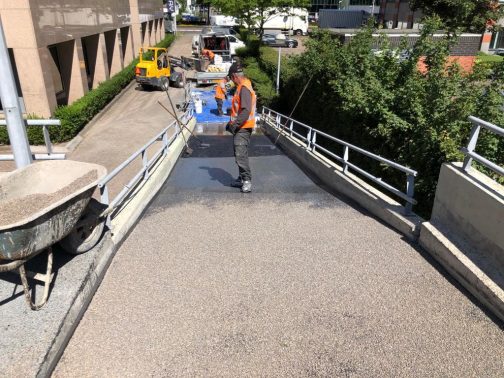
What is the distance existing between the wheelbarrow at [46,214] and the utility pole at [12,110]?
53 cm

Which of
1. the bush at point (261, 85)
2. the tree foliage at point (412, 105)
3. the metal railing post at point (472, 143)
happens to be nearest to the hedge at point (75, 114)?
the bush at point (261, 85)

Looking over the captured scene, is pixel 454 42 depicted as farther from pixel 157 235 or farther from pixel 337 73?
pixel 157 235

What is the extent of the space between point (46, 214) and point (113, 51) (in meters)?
25.1

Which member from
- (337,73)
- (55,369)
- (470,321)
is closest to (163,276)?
(55,369)

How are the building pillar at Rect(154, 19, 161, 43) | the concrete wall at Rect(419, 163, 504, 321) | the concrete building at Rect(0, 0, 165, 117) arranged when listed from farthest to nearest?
the building pillar at Rect(154, 19, 161, 43) < the concrete building at Rect(0, 0, 165, 117) < the concrete wall at Rect(419, 163, 504, 321)

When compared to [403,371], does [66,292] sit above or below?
above

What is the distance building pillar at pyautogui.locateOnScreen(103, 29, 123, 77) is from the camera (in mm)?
25516

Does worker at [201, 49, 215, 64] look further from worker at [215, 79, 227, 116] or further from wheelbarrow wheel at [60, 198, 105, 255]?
wheelbarrow wheel at [60, 198, 105, 255]

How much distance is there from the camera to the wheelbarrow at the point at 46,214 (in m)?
3.20

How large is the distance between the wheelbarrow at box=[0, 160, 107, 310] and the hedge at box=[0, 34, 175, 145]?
1132cm

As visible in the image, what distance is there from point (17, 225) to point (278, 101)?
66.5ft

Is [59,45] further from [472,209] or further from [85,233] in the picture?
[472,209]

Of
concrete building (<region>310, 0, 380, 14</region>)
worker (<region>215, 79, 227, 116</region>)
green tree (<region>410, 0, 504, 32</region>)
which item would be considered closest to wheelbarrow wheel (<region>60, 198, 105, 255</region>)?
worker (<region>215, 79, 227, 116</region>)

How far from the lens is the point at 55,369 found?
10.5 ft
